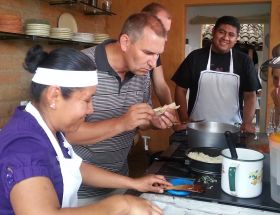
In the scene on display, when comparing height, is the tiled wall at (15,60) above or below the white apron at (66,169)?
above

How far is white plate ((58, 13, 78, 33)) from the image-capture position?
3.32 m

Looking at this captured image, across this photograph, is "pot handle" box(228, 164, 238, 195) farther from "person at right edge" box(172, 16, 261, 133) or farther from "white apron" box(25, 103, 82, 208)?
"person at right edge" box(172, 16, 261, 133)

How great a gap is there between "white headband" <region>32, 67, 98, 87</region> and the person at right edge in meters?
1.86

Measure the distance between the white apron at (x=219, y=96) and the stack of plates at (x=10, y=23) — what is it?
157 cm

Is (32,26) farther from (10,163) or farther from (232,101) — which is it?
(10,163)

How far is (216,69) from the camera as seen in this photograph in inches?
110

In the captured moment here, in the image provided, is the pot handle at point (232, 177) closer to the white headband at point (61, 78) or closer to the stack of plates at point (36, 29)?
the white headband at point (61, 78)

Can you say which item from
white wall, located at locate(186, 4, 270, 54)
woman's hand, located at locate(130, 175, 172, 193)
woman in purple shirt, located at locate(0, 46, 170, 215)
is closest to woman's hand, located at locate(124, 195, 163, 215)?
woman in purple shirt, located at locate(0, 46, 170, 215)

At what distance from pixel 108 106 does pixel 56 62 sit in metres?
0.70

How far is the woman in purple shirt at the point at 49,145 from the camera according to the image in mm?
811

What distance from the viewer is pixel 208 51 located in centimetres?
281

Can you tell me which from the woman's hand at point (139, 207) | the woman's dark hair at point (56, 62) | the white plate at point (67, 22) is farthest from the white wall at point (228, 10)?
the woman's hand at point (139, 207)

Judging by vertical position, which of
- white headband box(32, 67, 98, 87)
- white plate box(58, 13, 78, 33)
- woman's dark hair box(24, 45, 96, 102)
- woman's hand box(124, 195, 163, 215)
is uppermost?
white plate box(58, 13, 78, 33)

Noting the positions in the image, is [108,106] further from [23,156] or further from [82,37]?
[82,37]
